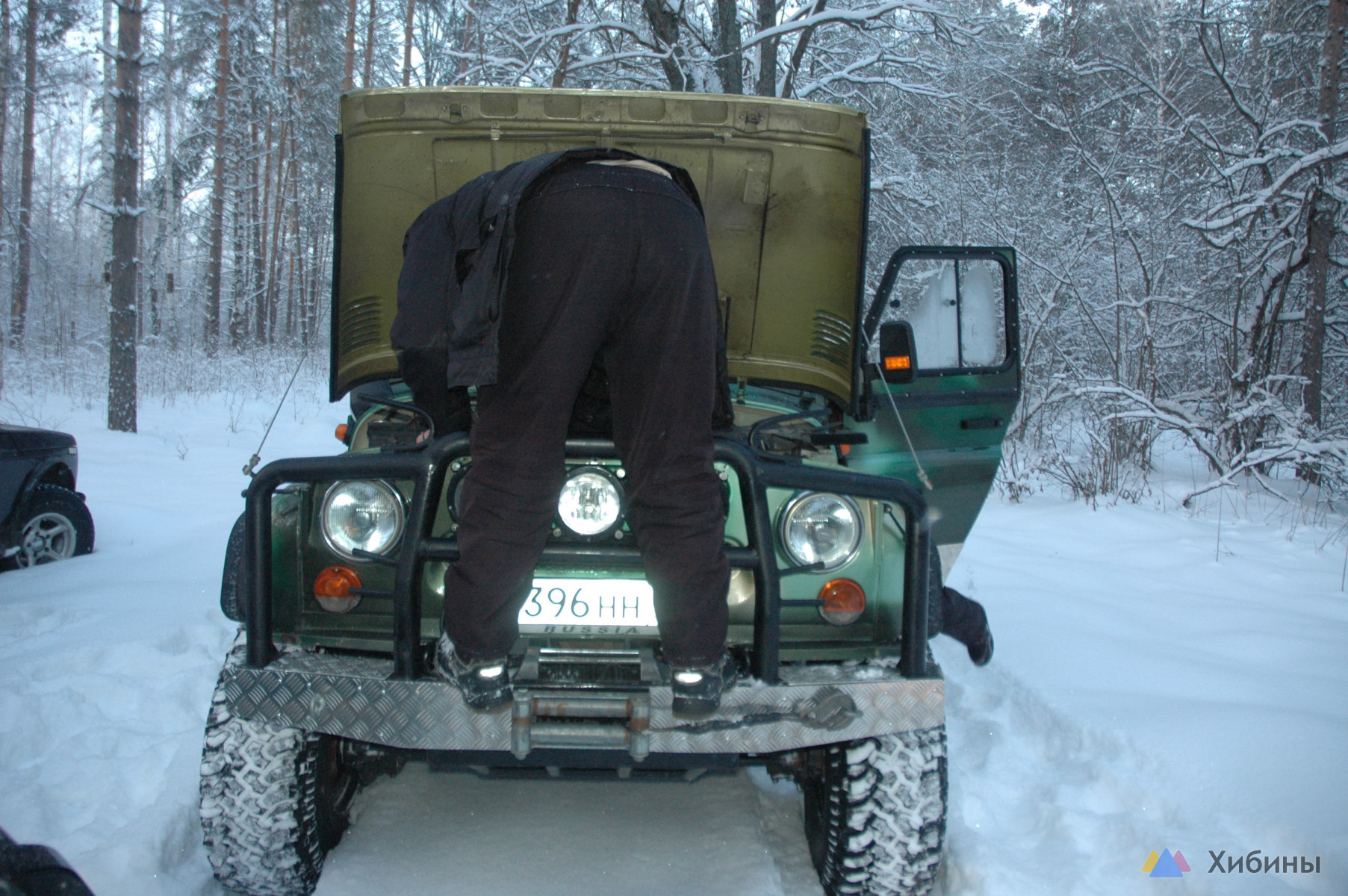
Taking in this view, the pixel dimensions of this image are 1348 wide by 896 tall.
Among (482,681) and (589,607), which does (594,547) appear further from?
(482,681)

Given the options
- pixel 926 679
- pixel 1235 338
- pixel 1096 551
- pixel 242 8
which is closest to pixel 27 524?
pixel 926 679

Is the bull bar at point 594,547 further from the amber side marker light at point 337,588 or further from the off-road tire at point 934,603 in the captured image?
the off-road tire at point 934,603

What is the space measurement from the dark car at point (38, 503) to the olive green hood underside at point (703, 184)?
2991mm

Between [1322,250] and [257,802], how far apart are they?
33.4 feet

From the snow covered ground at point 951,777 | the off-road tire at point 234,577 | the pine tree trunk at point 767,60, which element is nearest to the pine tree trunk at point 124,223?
the snow covered ground at point 951,777

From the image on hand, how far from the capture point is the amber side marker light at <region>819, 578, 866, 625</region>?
7.22ft

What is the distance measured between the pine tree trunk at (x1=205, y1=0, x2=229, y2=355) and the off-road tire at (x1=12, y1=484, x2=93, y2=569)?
Answer: 1769 cm

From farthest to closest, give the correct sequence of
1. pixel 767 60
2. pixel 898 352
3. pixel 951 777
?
pixel 767 60, pixel 898 352, pixel 951 777

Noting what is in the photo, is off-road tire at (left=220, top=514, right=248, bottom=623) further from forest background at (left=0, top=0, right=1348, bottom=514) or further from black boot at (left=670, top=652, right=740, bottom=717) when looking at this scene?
forest background at (left=0, top=0, right=1348, bottom=514)

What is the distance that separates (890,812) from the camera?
6.97 ft

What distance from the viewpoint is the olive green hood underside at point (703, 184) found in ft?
10.9

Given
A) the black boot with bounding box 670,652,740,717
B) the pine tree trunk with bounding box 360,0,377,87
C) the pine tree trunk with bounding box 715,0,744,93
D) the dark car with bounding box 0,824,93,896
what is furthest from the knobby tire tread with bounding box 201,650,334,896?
the pine tree trunk with bounding box 360,0,377,87

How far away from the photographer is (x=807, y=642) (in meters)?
2.22

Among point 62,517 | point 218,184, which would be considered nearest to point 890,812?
point 62,517
